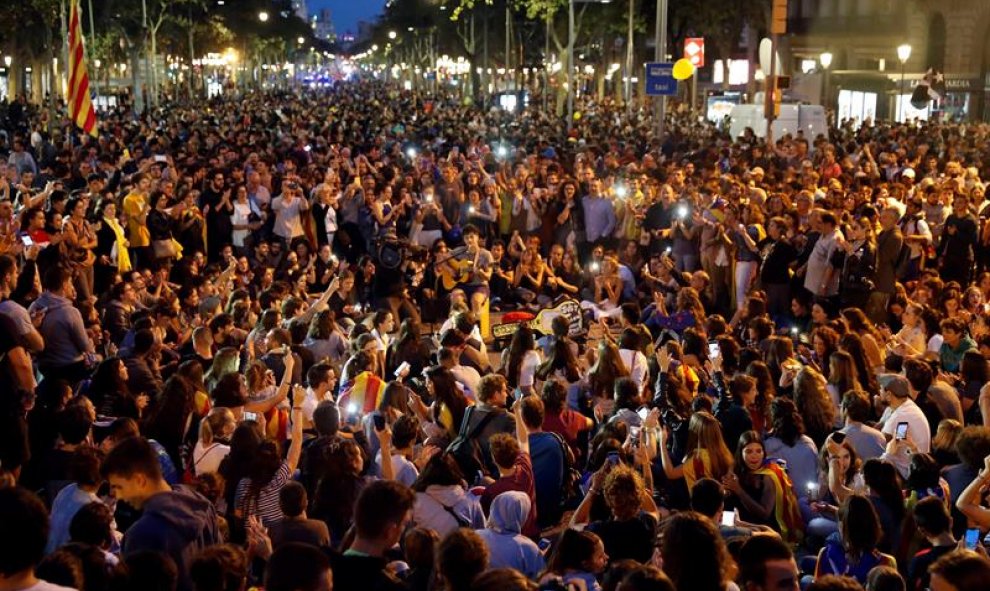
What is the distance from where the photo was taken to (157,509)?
545 centimetres

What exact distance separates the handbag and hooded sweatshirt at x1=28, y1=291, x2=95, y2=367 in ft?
18.0

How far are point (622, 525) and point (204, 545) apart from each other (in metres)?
1.83

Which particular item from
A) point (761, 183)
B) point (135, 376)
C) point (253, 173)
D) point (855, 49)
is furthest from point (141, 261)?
point (855, 49)

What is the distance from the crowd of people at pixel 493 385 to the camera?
5.21 meters

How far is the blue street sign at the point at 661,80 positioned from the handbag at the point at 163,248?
13.3 m

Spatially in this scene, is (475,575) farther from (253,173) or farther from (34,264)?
(253,173)

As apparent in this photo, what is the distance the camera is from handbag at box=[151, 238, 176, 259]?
15000 millimetres

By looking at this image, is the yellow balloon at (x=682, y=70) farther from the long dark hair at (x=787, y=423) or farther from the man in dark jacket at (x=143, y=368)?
the long dark hair at (x=787, y=423)

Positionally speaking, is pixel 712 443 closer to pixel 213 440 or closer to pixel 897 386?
pixel 897 386

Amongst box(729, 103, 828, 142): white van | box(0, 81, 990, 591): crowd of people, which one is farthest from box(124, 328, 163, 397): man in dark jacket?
box(729, 103, 828, 142): white van

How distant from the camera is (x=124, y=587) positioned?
457 centimetres

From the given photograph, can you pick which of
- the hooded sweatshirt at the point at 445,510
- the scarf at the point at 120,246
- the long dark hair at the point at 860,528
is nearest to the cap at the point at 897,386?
the long dark hair at the point at 860,528

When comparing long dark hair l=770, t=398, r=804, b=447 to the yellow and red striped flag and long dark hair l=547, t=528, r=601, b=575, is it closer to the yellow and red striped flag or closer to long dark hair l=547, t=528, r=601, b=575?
long dark hair l=547, t=528, r=601, b=575

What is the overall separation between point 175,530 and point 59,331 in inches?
177
